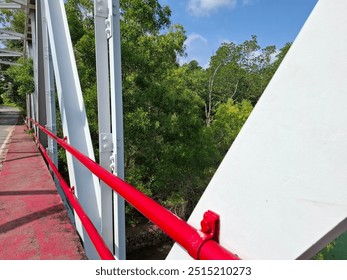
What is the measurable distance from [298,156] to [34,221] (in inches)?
91.6

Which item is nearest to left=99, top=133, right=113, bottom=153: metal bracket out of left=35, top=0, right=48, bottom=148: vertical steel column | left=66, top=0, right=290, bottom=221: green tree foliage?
left=35, top=0, right=48, bottom=148: vertical steel column

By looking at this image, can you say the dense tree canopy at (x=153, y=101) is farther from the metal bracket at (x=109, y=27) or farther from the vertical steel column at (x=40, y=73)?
the metal bracket at (x=109, y=27)

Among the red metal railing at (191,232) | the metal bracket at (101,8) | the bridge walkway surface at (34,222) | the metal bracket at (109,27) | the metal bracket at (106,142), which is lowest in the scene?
the bridge walkway surface at (34,222)

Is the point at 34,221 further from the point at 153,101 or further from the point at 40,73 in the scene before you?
the point at 153,101

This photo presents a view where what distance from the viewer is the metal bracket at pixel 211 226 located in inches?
25.9

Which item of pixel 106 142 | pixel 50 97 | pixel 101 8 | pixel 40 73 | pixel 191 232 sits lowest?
pixel 191 232

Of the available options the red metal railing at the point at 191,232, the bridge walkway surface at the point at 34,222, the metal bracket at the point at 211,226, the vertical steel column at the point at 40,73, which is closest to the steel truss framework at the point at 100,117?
the bridge walkway surface at the point at 34,222

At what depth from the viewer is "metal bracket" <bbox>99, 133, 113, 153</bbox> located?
1.52 m

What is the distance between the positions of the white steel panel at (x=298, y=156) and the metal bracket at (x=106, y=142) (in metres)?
1.04

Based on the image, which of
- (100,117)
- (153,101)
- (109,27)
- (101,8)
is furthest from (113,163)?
(153,101)

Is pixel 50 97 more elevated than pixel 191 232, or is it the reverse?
pixel 50 97

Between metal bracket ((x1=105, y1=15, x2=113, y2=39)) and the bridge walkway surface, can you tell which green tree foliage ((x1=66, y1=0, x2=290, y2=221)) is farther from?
metal bracket ((x1=105, y1=15, x2=113, y2=39))

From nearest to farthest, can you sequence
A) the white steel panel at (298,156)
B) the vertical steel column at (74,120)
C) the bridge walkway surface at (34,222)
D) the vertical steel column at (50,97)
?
the white steel panel at (298,156)
the bridge walkway surface at (34,222)
the vertical steel column at (74,120)
the vertical steel column at (50,97)

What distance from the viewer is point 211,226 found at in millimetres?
666
